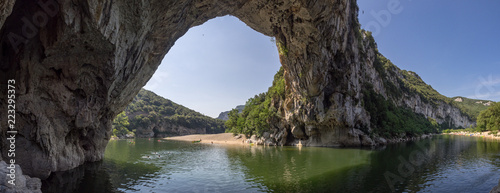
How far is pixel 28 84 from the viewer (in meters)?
11.5

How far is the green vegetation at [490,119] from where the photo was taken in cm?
5611

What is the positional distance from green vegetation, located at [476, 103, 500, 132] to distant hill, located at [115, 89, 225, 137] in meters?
96.5

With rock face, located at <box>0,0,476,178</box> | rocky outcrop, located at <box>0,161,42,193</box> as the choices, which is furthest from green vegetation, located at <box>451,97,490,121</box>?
rocky outcrop, located at <box>0,161,42,193</box>

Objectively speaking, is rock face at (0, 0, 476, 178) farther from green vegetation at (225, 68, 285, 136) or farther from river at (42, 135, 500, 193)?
green vegetation at (225, 68, 285, 136)

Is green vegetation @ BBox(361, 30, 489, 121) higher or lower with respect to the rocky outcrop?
higher

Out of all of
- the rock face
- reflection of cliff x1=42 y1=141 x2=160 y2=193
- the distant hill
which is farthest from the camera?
the distant hill

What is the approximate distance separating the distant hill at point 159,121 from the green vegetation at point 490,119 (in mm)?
96499

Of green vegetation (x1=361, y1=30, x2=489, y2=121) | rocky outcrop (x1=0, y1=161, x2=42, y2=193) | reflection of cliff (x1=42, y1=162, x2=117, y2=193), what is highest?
green vegetation (x1=361, y1=30, x2=489, y2=121)

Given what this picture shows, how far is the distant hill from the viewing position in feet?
282

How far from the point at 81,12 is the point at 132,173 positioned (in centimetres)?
1087

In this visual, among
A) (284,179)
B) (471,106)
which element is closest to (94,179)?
(284,179)

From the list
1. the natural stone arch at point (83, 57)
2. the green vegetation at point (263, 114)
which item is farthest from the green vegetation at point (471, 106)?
the natural stone arch at point (83, 57)

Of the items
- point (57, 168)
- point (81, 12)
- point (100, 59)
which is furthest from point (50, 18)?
point (57, 168)

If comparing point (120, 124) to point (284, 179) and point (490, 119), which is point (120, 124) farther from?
point (490, 119)
